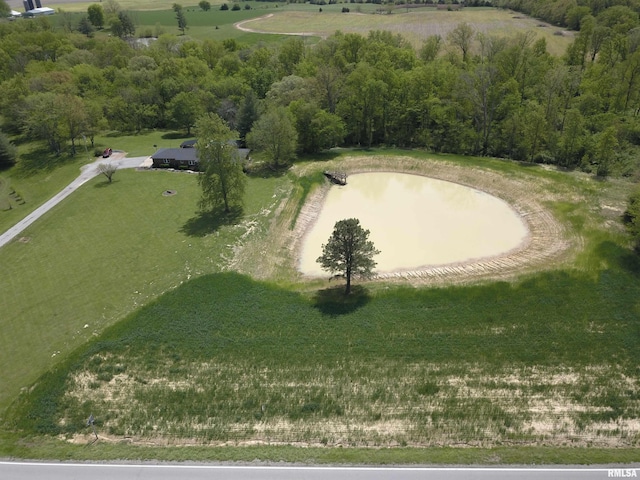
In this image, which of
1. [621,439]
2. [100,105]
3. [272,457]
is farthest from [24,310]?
[100,105]

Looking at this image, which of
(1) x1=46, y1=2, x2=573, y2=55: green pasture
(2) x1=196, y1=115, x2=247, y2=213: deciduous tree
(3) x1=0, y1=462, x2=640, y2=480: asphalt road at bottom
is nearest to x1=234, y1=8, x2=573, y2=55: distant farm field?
(1) x1=46, y1=2, x2=573, y2=55: green pasture

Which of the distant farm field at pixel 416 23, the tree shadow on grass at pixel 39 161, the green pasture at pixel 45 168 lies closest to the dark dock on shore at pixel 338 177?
the green pasture at pixel 45 168

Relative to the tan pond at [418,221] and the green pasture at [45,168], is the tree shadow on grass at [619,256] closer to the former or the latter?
the tan pond at [418,221]

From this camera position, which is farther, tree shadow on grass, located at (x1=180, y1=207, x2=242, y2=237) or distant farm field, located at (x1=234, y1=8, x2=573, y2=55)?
distant farm field, located at (x1=234, y1=8, x2=573, y2=55)

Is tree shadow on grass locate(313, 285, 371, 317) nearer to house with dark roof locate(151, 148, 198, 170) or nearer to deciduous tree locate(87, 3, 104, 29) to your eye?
house with dark roof locate(151, 148, 198, 170)

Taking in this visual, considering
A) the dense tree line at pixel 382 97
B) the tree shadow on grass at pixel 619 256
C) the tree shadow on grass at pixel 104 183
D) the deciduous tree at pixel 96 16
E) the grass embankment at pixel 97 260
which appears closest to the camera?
the grass embankment at pixel 97 260

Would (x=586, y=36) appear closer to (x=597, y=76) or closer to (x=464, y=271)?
(x=597, y=76)
